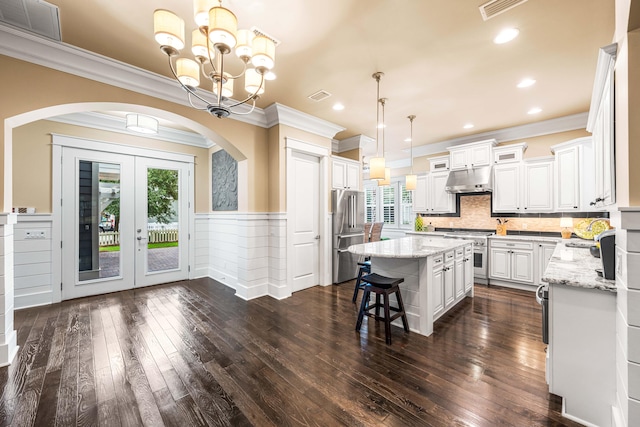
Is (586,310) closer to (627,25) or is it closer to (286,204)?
(627,25)

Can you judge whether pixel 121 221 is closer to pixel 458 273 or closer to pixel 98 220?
pixel 98 220

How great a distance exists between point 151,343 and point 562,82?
5.83m

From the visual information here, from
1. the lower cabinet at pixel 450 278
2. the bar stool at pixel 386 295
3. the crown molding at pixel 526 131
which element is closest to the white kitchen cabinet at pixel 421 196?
the crown molding at pixel 526 131

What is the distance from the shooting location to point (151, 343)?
2.77 metres

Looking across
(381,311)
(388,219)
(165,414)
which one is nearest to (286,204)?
(381,311)

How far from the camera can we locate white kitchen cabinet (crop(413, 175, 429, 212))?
6172mm

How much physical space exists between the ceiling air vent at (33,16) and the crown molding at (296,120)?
2.41m

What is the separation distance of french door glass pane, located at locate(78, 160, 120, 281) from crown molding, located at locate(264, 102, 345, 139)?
115 inches

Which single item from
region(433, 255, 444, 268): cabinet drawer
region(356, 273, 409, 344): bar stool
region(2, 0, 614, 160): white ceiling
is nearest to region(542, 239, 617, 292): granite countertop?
region(433, 255, 444, 268): cabinet drawer

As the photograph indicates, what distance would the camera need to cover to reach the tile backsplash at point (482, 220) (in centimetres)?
495

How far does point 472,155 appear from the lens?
538cm

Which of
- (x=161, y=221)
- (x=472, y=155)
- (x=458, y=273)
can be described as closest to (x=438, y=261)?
(x=458, y=273)

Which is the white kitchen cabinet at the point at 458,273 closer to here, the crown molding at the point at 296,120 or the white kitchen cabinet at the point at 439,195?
the white kitchen cabinet at the point at 439,195

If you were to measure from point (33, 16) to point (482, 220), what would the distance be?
709 cm
